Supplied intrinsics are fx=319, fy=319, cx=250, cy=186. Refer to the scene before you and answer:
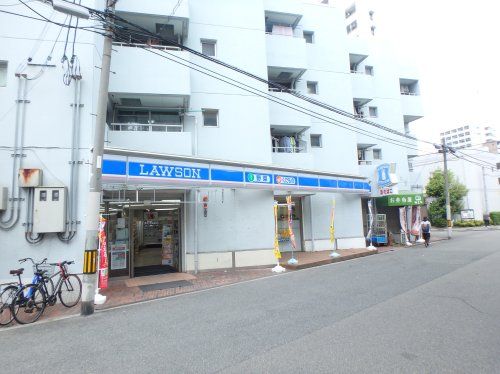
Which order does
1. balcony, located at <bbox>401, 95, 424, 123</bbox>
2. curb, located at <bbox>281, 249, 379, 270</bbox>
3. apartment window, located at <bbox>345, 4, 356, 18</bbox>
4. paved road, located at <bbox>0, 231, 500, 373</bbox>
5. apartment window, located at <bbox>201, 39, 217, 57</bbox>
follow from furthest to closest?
1. apartment window, located at <bbox>345, 4, 356, 18</bbox>
2. balcony, located at <bbox>401, 95, 424, 123</bbox>
3. apartment window, located at <bbox>201, 39, 217, 57</bbox>
4. curb, located at <bbox>281, 249, 379, 270</bbox>
5. paved road, located at <bbox>0, 231, 500, 373</bbox>

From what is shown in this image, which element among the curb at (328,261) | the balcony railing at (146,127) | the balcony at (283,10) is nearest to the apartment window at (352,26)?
the balcony at (283,10)

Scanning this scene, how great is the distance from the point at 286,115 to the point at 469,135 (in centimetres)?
9237

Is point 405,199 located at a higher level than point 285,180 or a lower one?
lower

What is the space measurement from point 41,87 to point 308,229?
1375cm

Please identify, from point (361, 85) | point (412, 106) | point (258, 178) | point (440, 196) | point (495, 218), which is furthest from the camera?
point (495, 218)

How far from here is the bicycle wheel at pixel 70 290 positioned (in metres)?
8.67

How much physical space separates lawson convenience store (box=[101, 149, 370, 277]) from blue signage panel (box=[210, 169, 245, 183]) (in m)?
0.04

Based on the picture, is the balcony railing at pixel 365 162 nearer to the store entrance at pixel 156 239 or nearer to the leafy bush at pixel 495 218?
the store entrance at pixel 156 239

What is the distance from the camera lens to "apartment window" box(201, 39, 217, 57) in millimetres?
14688

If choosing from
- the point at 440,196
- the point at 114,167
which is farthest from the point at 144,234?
the point at 440,196

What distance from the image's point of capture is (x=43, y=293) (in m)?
7.77

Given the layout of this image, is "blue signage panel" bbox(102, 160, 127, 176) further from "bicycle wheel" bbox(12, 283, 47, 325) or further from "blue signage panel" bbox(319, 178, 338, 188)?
"blue signage panel" bbox(319, 178, 338, 188)

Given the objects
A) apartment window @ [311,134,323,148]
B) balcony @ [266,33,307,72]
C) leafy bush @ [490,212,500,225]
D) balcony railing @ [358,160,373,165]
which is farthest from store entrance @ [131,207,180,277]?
leafy bush @ [490,212,500,225]

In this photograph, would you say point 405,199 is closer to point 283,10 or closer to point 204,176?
point 283,10
